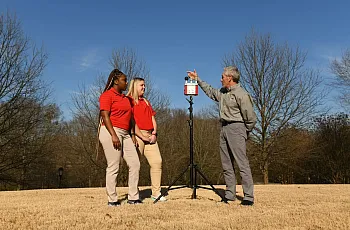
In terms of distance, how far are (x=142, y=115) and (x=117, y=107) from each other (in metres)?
0.56

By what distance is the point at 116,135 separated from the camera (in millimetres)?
3748

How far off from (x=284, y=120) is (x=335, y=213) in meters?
11.6

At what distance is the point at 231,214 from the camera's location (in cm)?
308

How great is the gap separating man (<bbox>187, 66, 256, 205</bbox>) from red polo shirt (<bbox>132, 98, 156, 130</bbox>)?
37.2 inches

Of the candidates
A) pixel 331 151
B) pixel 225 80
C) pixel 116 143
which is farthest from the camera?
pixel 331 151

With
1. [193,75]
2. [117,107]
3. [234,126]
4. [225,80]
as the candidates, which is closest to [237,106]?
[234,126]

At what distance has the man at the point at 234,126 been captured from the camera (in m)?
3.84

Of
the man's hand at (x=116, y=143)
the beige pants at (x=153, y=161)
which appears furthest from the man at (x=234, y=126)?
the man's hand at (x=116, y=143)

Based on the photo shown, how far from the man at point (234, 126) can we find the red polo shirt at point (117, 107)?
1.20 metres

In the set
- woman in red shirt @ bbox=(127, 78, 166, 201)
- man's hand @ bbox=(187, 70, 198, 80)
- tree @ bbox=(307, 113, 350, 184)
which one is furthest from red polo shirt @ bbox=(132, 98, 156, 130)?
tree @ bbox=(307, 113, 350, 184)

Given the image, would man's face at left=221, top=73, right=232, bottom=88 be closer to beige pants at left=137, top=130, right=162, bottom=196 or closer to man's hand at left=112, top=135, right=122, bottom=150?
beige pants at left=137, top=130, right=162, bottom=196

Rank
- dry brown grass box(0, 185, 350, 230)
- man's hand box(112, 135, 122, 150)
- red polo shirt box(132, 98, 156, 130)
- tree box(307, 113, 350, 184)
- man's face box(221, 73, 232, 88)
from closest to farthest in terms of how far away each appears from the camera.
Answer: dry brown grass box(0, 185, 350, 230)
man's hand box(112, 135, 122, 150)
man's face box(221, 73, 232, 88)
red polo shirt box(132, 98, 156, 130)
tree box(307, 113, 350, 184)

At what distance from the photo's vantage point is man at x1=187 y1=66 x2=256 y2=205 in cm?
384

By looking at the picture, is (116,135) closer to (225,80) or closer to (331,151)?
(225,80)
